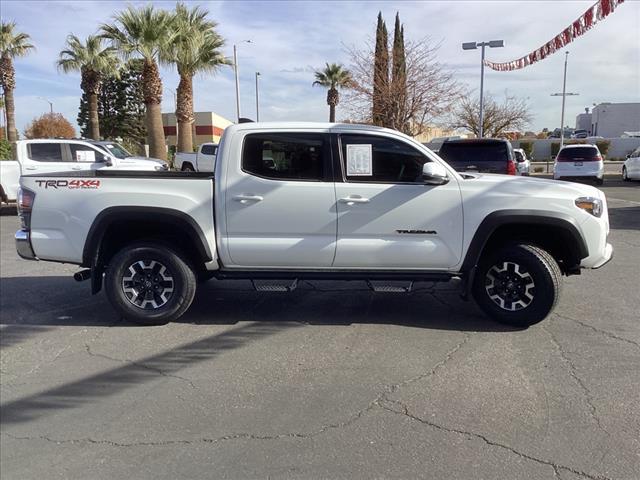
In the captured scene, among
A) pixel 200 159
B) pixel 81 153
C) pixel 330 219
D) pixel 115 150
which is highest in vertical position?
pixel 115 150

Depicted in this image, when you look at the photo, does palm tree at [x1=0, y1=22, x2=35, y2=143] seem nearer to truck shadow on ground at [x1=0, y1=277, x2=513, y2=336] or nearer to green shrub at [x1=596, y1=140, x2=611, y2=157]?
truck shadow on ground at [x1=0, y1=277, x2=513, y2=336]

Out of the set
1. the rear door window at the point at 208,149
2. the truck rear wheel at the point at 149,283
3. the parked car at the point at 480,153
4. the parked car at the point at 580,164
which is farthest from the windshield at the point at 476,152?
the rear door window at the point at 208,149

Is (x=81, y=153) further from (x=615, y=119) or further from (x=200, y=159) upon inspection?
(x=615, y=119)

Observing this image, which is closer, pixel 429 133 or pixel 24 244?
pixel 24 244

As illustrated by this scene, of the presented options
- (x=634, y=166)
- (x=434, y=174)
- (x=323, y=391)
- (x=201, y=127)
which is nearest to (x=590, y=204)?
(x=434, y=174)

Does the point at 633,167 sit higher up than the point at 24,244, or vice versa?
the point at 633,167

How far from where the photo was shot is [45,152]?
1439cm

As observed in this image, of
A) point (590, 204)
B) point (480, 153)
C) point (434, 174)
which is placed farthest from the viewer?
point (480, 153)

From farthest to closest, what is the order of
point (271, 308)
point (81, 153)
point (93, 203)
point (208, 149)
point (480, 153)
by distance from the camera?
point (208, 149) < point (81, 153) < point (480, 153) < point (271, 308) < point (93, 203)

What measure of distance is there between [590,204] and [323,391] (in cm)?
305

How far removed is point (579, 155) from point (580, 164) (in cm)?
35

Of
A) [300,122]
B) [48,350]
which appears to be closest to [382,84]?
[300,122]

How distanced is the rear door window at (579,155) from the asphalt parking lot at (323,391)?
15.0 metres

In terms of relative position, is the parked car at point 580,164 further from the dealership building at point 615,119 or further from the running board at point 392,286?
the dealership building at point 615,119
